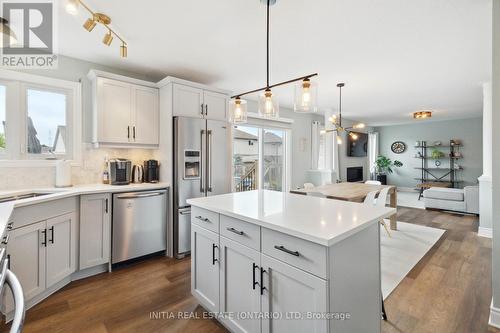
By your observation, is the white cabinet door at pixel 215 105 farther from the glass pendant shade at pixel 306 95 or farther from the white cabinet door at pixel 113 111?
the glass pendant shade at pixel 306 95

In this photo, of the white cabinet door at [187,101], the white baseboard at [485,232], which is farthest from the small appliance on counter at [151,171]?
the white baseboard at [485,232]

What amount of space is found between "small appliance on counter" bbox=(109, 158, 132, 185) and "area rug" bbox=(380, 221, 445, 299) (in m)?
3.08

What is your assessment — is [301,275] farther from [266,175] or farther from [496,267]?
[266,175]

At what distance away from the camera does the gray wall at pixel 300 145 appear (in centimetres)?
568

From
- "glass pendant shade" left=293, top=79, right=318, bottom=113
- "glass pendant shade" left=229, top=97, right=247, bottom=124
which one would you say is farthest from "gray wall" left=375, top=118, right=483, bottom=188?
"glass pendant shade" left=229, top=97, right=247, bottom=124

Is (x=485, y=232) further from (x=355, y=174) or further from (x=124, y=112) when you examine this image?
(x=124, y=112)

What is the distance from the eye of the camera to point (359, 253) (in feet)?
4.50

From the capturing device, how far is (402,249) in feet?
10.7

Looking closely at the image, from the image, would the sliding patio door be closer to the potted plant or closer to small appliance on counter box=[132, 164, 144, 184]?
small appliance on counter box=[132, 164, 144, 184]

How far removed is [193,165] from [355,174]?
264 inches

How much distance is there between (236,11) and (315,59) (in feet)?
4.35

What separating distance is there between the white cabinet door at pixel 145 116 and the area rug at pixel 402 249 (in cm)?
319

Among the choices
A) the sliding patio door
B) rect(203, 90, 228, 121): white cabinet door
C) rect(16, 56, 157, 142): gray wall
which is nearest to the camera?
rect(16, 56, 157, 142): gray wall

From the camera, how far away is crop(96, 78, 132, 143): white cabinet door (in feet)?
9.19
